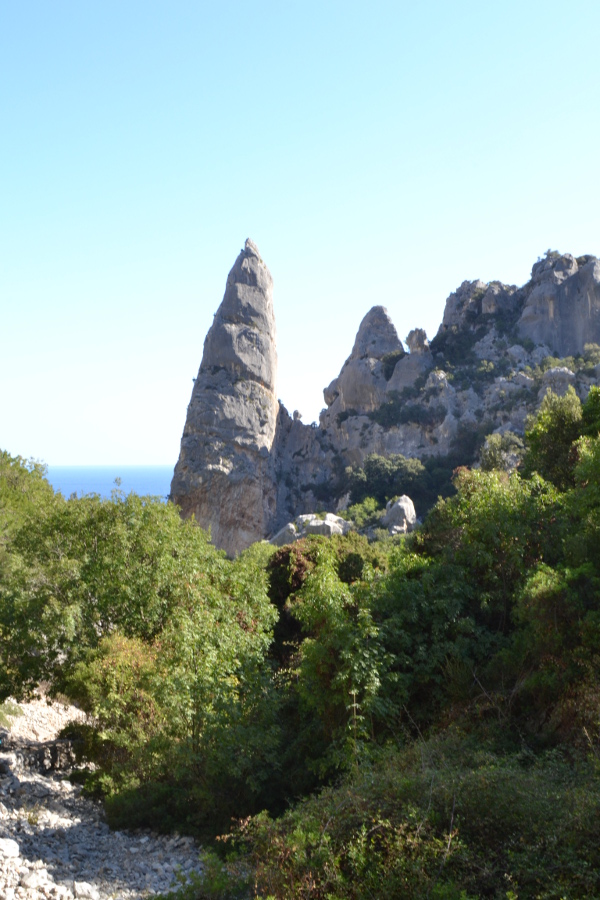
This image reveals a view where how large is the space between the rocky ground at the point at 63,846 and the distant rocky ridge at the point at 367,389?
4330cm

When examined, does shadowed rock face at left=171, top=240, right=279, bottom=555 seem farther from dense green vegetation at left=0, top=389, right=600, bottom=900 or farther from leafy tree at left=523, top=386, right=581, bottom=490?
dense green vegetation at left=0, top=389, right=600, bottom=900

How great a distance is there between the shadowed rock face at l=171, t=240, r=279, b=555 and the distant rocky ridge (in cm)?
11

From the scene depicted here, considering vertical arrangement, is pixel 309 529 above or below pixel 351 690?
above

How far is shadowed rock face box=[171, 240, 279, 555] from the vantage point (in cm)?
6159

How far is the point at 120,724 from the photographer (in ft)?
45.3

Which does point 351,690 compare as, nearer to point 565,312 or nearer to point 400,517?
point 400,517

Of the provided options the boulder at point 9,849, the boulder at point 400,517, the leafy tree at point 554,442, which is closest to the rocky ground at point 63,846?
the boulder at point 9,849

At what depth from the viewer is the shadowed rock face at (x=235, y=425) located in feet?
202

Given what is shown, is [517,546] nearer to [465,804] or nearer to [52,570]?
[465,804]

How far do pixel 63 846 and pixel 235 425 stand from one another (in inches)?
2053

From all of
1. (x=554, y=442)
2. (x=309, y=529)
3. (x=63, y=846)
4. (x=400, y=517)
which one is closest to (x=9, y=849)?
(x=63, y=846)

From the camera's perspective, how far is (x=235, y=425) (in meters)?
63.6

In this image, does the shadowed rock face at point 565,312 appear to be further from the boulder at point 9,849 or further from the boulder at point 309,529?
the boulder at point 9,849

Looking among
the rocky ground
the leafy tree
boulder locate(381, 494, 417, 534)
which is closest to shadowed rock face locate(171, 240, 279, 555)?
boulder locate(381, 494, 417, 534)
